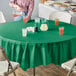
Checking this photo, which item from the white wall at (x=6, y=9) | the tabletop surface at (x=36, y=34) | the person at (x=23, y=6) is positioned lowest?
the white wall at (x=6, y=9)

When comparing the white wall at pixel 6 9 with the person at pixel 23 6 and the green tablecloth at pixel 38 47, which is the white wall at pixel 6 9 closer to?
the person at pixel 23 6

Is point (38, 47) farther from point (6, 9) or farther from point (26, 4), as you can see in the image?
point (6, 9)

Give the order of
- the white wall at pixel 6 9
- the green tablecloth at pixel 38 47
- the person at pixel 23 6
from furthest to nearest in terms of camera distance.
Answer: the white wall at pixel 6 9 → the person at pixel 23 6 → the green tablecloth at pixel 38 47

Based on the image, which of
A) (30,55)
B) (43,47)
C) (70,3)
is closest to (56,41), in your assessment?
(43,47)

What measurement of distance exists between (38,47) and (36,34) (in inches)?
15.7

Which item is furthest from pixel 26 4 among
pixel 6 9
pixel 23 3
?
pixel 6 9

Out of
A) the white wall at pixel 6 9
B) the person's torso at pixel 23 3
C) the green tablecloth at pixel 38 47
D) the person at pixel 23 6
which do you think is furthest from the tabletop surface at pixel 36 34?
the white wall at pixel 6 9

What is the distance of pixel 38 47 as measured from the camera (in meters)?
3.41

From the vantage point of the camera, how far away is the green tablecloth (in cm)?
341

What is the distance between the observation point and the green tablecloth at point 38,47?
341 cm

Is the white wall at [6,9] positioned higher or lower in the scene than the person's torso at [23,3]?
lower

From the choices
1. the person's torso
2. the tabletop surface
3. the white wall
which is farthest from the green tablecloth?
the white wall

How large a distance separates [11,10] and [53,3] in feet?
4.76

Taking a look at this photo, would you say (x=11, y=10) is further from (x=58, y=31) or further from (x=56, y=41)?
(x=56, y=41)
